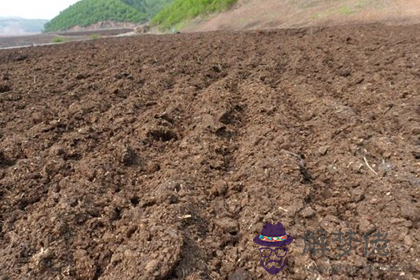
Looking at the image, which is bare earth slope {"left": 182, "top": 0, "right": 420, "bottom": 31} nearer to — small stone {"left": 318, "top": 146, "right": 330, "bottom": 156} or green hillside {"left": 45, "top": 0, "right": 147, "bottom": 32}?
small stone {"left": 318, "top": 146, "right": 330, "bottom": 156}

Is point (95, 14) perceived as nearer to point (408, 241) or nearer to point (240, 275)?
point (240, 275)

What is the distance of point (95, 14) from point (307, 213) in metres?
85.4

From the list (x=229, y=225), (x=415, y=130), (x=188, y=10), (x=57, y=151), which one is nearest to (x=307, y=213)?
(x=229, y=225)

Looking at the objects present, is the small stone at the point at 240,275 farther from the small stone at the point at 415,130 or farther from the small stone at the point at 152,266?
the small stone at the point at 415,130

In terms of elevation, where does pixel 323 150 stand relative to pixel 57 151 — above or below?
below

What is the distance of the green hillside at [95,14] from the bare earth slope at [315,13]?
5118 cm

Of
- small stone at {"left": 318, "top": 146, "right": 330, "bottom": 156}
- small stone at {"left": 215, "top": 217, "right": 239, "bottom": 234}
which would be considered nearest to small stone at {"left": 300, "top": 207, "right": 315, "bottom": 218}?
small stone at {"left": 215, "top": 217, "right": 239, "bottom": 234}

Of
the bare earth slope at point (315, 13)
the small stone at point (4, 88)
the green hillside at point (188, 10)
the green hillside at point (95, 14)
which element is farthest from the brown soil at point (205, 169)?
the green hillside at point (95, 14)

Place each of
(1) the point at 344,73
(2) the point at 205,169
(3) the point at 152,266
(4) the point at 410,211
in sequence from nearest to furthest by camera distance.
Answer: (3) the point at 152,266 → (4) the point at 410,211 → (2) the point at 205,169 → (1) the point at 344,73

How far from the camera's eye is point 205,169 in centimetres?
330

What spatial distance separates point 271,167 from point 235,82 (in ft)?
9.81

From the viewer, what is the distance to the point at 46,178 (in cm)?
322

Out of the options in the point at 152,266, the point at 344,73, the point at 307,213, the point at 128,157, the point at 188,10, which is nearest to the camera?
the point at 152,266

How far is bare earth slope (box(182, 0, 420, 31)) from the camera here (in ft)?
40.3
